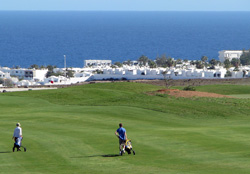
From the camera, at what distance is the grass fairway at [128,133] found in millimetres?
23391

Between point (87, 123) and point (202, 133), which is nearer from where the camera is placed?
point (202, 133)

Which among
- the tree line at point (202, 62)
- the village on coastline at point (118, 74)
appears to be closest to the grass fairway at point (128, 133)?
the village on coastline at point (118, 74)

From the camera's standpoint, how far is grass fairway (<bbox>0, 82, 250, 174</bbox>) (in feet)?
76.7

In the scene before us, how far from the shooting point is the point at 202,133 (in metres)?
32.3

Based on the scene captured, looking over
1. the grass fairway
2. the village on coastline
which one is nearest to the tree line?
the village on coastline

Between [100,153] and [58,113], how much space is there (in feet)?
56.8

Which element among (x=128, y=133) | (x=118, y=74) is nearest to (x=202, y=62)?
(x=118, y=74)

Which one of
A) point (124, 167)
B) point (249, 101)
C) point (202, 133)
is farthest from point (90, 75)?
point (124, 167)

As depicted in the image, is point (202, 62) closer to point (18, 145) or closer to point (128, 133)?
point (128, 133)

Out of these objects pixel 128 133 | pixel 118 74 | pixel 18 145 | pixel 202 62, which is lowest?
pixel 128 133

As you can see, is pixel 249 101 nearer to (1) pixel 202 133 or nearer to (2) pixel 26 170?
(1) pixel 202 133

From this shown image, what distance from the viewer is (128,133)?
32.7 meters

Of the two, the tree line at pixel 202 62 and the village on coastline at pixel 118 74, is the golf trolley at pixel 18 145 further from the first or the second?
the tree line at pixel 202 62

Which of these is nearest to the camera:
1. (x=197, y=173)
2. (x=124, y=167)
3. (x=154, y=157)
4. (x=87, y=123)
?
(x=197, y=173)
